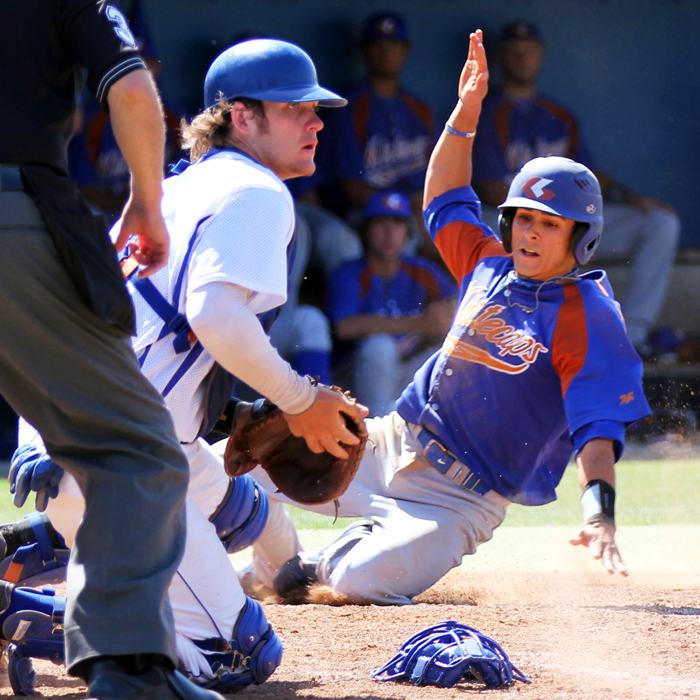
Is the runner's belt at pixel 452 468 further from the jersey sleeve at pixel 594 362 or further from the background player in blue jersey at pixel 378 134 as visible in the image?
the background player in blue jersey at pixel 378 134

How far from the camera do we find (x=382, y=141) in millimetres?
7996

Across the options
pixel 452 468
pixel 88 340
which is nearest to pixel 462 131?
pixel 452 468

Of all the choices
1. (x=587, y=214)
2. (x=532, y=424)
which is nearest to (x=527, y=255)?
(x=587, y=214)

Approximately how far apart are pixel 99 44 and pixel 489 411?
2084mm

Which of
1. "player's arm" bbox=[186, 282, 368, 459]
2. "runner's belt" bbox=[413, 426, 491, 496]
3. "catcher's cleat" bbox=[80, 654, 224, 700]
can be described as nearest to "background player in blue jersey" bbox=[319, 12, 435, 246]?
"runner's belt" bbox=[413, 426, 491, 496]

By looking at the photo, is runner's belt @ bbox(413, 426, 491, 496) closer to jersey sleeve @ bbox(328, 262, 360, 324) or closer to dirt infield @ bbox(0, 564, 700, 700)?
dirt infield @ bbox(0, 564, 700, 700)

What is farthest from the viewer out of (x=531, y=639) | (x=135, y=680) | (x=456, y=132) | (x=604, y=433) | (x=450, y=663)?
(x=456, y=132)

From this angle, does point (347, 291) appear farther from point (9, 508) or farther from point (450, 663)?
point (450, 663)

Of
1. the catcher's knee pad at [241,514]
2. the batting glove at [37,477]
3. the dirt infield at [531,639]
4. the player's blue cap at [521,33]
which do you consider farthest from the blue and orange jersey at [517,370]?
the player's blue cap at [521,33]

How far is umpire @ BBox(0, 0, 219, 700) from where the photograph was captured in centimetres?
190

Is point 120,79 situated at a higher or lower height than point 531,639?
higher

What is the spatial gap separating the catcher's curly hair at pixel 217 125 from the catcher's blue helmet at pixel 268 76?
0.08 ft

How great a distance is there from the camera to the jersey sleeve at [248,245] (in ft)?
7.67

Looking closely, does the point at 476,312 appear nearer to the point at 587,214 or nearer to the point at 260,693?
the point at 587,214
